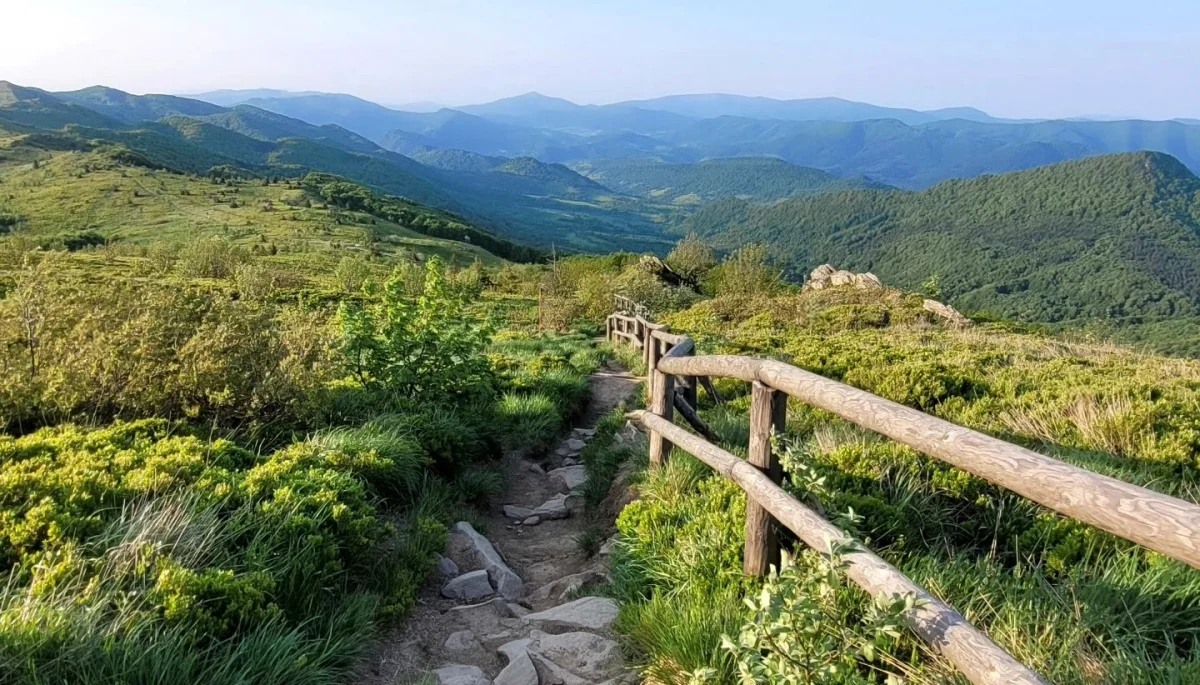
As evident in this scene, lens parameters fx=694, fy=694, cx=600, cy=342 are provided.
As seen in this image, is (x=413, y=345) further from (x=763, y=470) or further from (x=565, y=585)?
(x=763, y=470)

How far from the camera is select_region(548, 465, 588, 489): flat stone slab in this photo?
7.79 meters

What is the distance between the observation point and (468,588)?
4.96m

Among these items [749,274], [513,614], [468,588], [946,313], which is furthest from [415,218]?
[513,614]

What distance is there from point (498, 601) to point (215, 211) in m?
111

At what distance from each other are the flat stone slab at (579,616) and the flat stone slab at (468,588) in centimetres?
54

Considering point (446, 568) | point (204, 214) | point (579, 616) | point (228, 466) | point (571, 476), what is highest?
point (228, 466)

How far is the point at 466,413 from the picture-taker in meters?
8.22

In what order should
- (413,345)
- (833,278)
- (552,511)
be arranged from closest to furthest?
(552,511)
(413,345)
(833,278)

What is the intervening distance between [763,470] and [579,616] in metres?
1.51

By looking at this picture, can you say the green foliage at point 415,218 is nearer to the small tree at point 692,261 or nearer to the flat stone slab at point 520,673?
the small tree at point 692,261

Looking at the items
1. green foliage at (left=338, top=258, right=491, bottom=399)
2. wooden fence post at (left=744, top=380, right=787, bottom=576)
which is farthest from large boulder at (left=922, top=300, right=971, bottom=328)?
wooden fence post at (left=744, top=380, right=787, bottom=576)

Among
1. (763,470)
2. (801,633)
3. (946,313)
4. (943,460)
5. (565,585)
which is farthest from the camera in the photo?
(946,313)

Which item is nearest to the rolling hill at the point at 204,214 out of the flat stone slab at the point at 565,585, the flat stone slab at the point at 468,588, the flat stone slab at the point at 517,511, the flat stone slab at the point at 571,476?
the flat stone slab at the point at 571,476

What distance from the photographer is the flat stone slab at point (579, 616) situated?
4.22 m
